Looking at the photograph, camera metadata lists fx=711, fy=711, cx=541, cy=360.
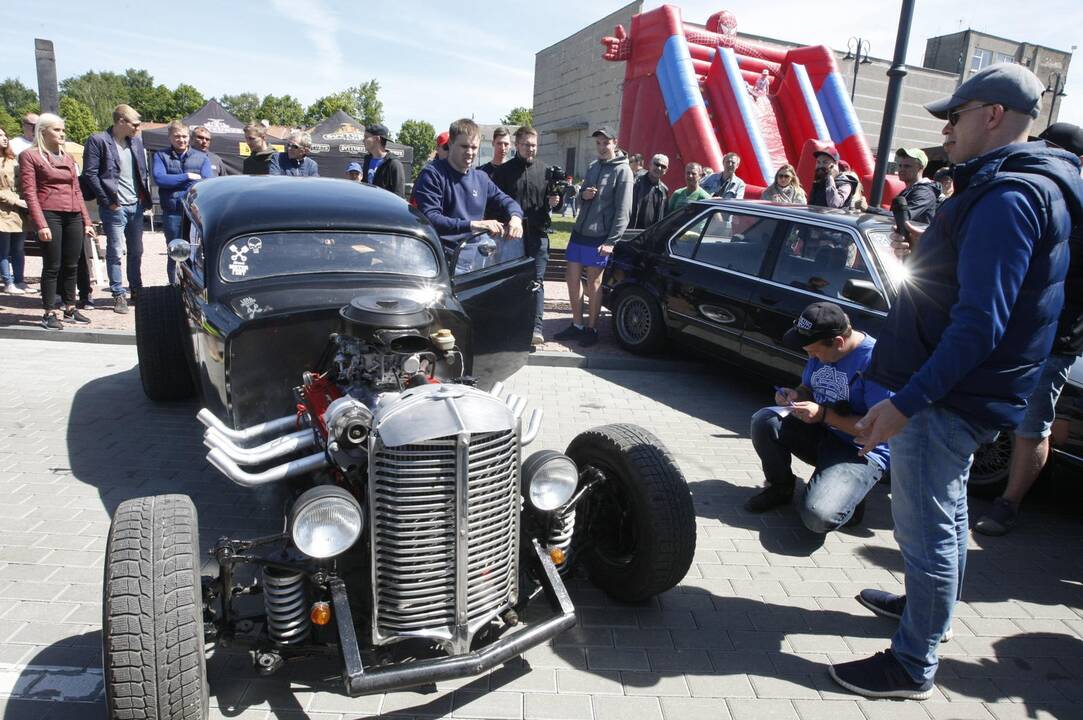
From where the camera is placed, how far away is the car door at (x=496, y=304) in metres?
4.53

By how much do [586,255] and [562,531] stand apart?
523cm

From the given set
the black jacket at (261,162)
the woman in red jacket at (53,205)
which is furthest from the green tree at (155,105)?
the woman in red jacket at (53,205)

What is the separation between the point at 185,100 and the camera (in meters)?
74.4

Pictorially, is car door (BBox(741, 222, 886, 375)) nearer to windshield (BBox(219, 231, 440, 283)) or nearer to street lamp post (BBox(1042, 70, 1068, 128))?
windshield (BBox(219, 231, 440, 283))

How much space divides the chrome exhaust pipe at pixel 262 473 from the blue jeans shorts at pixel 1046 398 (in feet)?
11.4

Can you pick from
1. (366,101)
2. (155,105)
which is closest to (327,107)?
(366,101)

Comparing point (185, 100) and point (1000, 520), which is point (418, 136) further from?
point (1000, 520)

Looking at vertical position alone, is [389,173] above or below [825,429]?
above

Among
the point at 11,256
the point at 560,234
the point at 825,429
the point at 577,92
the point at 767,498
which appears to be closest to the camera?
the point at 825,429

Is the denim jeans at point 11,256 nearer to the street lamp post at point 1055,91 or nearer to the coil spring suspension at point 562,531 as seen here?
the coil spring suspension at point 562,531

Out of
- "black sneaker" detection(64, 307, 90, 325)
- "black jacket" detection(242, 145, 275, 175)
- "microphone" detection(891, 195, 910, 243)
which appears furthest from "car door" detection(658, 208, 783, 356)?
"black sneaker" detection(64, 307, 90, 325)

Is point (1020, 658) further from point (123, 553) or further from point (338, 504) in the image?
point (123, 553)

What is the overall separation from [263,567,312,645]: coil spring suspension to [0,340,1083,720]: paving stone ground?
344 millimetres

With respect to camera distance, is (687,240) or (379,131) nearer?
(687,240)
